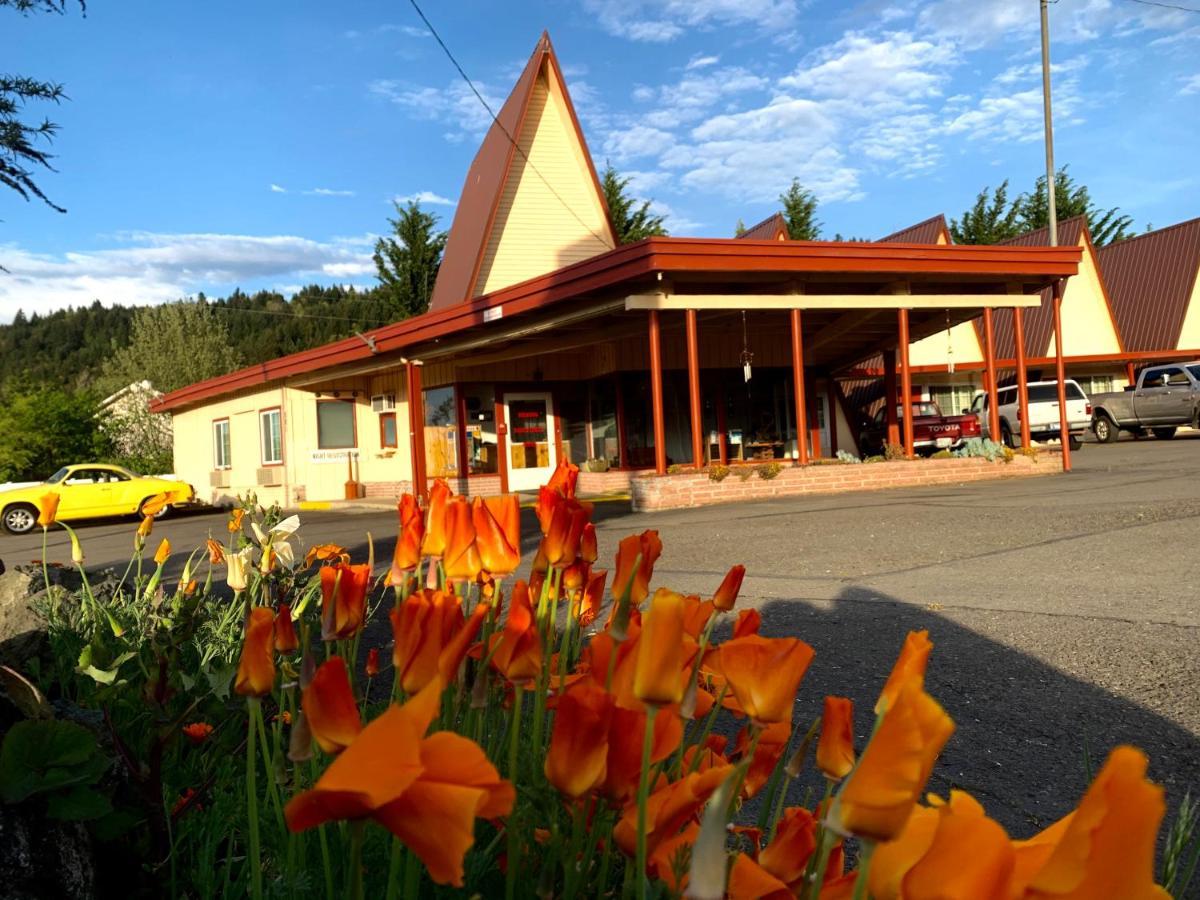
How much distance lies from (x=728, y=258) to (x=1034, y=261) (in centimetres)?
592

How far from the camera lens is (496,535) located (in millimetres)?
1226

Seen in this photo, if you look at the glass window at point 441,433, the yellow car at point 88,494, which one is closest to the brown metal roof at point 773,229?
the glass window at point 441,433

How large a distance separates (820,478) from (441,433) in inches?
357

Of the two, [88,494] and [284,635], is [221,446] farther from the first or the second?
[284,635]

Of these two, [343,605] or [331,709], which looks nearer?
[331,709]

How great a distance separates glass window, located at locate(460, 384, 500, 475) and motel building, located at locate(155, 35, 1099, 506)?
0.03 m

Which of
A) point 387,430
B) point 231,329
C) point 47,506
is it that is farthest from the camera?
point 231,329

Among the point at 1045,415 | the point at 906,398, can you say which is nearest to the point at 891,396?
Answer: the point at 1045,415

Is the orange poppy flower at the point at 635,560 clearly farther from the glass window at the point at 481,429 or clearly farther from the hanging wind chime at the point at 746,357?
the glass window at the point at 481,429

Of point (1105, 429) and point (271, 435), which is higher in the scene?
point (271, 435)

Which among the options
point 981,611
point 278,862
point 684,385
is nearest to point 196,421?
point 684,385

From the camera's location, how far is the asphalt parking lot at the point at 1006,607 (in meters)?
2.75

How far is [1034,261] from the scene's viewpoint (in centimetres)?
1508

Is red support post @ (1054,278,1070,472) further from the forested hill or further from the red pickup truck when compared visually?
the forested hill
